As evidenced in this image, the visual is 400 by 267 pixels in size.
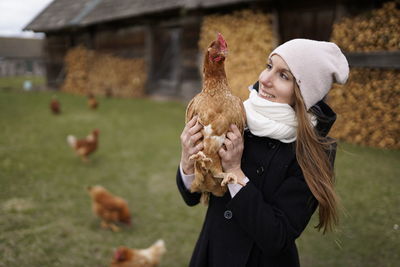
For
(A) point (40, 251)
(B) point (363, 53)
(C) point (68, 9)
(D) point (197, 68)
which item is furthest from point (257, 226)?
(C) point (68, 9)

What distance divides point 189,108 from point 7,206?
3.31 meters

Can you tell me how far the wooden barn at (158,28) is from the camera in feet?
19.1

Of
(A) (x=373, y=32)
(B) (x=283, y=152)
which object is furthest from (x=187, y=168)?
(A) (x=373, y=32)

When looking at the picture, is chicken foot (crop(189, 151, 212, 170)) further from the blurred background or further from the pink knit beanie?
the blurred background

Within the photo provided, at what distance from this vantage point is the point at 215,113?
1268 millimetres

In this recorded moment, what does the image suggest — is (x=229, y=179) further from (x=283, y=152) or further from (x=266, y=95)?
(x=266, y=95)

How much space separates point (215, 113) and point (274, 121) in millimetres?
245

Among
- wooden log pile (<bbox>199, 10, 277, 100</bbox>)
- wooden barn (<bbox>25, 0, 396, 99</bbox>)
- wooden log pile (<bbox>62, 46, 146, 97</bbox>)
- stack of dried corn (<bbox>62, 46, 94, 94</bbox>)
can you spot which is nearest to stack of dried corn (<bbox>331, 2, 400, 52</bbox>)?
wooden log pile (<bbox>199, 10, 277, 100</bbox>)

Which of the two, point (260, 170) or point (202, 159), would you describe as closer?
point (202, 159)

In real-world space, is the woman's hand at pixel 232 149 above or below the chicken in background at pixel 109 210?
above

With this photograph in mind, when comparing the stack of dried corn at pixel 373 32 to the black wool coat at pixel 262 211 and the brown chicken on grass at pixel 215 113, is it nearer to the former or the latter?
the black wool coat at pixel 262 211

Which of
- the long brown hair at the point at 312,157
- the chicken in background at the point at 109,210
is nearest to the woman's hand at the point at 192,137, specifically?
the long brown hair at the point at 312,157

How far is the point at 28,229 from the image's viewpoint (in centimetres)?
328

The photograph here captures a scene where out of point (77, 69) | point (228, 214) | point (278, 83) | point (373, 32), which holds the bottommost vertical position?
point (77, 69)
